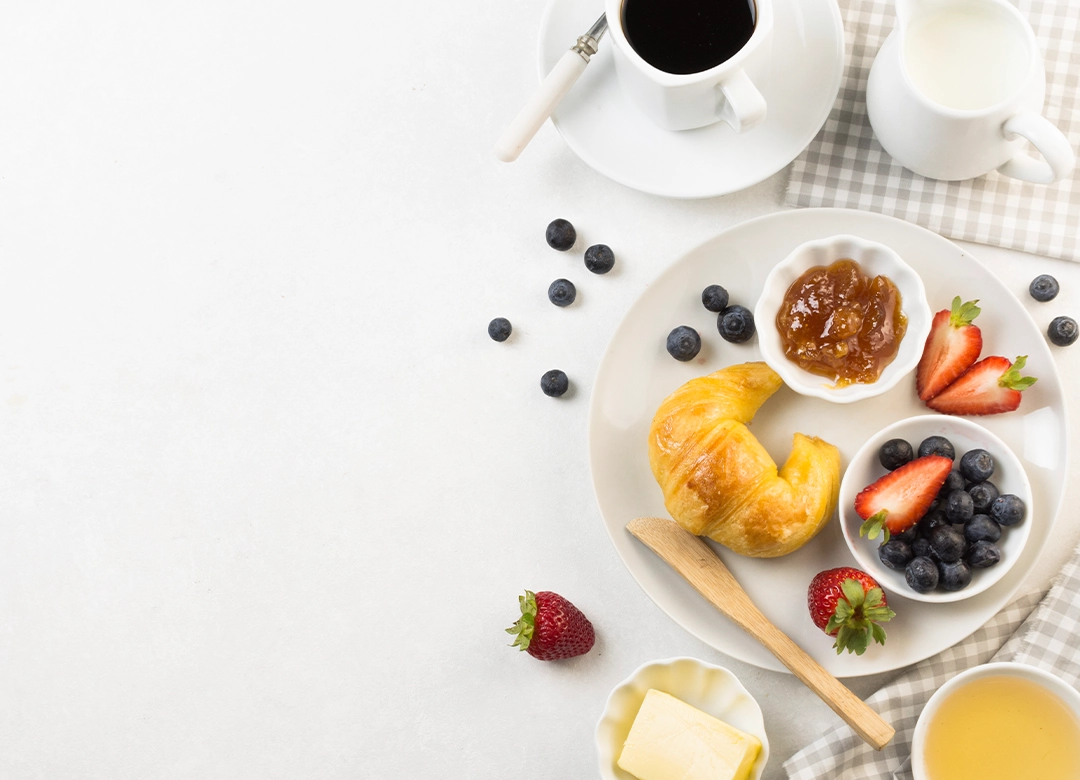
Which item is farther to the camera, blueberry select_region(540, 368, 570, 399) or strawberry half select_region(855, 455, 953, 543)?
blueberry select_region(540, 368, 570, 399)

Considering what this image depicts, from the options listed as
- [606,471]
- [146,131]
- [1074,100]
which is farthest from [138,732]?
[1074,100]

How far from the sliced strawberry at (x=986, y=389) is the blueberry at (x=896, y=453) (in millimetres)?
156

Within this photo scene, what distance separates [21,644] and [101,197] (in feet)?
3.93

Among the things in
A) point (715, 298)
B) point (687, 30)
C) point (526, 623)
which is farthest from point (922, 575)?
point (687, 30)

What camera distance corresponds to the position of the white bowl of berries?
1710 mm

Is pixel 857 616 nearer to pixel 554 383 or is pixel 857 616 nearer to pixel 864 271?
pixel 864 271

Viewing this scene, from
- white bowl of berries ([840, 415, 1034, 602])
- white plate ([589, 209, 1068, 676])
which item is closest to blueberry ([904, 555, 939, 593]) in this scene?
white bowl of berries ([840, 415, 1034, 602])

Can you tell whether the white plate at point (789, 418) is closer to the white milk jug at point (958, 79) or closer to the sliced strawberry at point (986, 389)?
the sliced strawberry at point (986, 389)

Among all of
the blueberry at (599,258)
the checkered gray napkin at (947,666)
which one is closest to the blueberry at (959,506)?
the checkered gray napkin at (947,666)

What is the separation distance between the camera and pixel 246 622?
7.23ft

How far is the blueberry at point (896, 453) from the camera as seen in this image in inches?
70.2

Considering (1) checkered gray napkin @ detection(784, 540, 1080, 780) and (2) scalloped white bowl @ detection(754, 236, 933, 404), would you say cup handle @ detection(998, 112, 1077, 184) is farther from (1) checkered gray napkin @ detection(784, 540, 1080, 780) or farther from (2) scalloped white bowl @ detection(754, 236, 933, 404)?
(1) checkered gray napkin @ detection(784, 540, 1080, 780)

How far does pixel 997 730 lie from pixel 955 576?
1.07 ft

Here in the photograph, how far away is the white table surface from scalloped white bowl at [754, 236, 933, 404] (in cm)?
29
